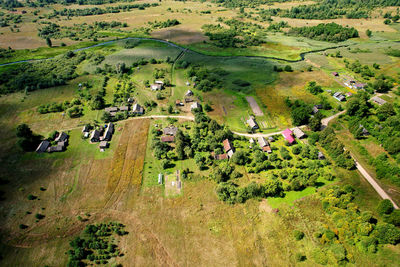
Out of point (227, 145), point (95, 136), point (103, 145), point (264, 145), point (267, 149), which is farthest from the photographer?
point (95, 136)

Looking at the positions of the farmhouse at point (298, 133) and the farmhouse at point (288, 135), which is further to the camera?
the farmhouse at point (298, 133)

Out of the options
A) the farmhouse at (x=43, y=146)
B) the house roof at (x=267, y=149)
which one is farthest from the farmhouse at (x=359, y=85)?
the farmhouse at (x=43, y=146)

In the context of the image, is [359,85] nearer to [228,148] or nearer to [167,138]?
[228,148]

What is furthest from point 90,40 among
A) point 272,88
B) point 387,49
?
point 387,49

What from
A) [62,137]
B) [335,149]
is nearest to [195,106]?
[62,137]

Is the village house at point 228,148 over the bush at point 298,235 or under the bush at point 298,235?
over

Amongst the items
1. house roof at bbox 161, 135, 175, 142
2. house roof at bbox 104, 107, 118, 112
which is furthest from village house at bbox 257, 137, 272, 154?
house roof at bbox 104, 107, 118, 112

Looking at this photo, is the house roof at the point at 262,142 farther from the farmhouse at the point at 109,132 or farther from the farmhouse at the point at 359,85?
the farmhouse at the point at 359,85

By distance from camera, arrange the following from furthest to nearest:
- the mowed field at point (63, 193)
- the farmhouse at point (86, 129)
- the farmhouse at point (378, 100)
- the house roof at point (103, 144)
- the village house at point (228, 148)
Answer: the farmhouse at point (378, 100), the farmhouse at point (86, 129), the house roof at point (103, 144), the village house at point (228, 148), the mowed field at point (63, 193)
